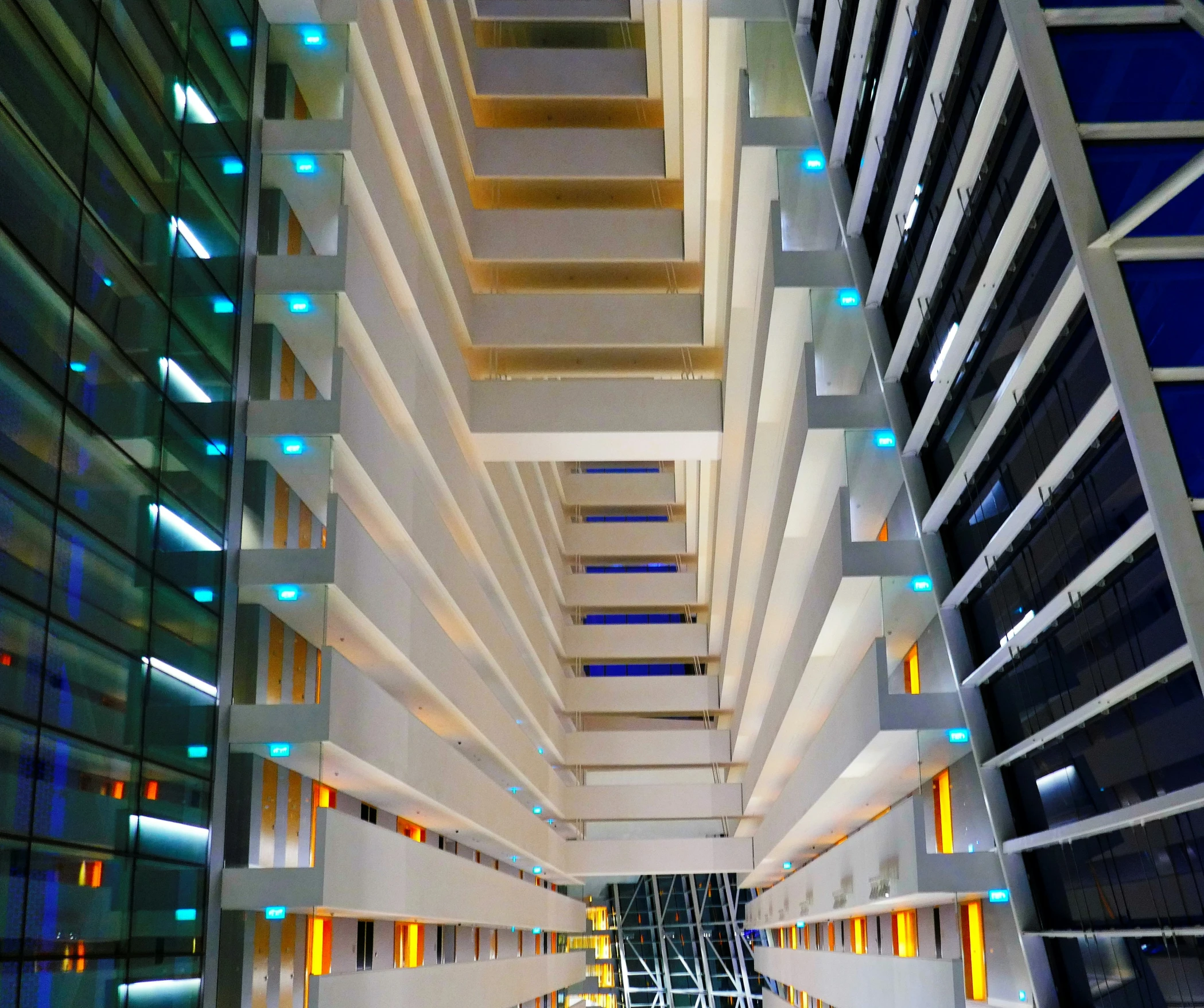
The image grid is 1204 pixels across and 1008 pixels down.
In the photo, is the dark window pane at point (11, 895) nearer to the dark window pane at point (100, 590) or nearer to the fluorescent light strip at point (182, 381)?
the dark window pane at point (100, 590)

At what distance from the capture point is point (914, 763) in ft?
61.9

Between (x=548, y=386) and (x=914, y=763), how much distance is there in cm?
1294

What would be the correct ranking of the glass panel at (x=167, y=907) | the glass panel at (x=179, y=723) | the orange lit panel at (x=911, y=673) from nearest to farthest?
1. the glass panel at (x=167, y=907)
2. the glass panel at (x=179, y=723)
3. the orange lit panel at (x=911, y=673)

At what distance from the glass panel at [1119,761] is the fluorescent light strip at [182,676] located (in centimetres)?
887

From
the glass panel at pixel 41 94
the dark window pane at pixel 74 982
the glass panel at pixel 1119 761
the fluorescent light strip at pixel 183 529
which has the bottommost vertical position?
the dark window pane at pixel 74 982

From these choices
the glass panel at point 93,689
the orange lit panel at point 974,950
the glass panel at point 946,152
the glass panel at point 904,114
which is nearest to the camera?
the glass panel at point 93,689

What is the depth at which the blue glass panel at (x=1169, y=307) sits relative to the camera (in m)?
9.45

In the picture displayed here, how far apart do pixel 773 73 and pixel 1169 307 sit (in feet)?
33.6

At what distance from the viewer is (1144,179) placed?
983 cm

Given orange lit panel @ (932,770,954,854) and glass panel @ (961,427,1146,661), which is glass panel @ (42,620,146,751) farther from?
orange lit panel @ (932,770,954,854)

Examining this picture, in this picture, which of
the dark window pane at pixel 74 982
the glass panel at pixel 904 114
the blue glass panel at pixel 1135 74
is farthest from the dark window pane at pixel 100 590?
the glass panel at pixel 904 114

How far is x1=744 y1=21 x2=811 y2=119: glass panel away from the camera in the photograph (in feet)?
59.7

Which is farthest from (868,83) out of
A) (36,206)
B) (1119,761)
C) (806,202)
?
(36,206)

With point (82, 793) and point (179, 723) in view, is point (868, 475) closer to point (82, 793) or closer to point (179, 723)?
point (179, 723)
